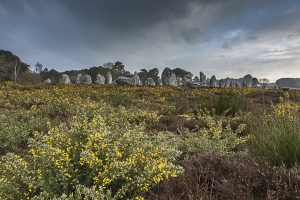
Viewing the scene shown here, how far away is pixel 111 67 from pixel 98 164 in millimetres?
73861

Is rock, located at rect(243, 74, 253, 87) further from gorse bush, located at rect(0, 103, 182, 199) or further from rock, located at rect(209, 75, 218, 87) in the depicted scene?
gorse bush, located at rect(0, 103, 182, 199)

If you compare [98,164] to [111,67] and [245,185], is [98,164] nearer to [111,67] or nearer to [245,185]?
[245,185]

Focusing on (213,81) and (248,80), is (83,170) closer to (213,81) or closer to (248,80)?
(213,81)

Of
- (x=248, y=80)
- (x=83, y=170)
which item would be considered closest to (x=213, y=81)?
(x=248, y=80)

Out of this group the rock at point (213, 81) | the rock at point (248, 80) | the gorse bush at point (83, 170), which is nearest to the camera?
the gorse bush at point (83, 170)

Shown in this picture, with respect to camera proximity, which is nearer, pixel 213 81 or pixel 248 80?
pixel 213 81

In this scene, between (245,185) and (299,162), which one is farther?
(299,162)

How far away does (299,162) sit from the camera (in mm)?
Answer: 2566

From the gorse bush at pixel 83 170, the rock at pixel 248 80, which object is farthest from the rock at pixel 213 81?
the gorse bush at pixel 83 170

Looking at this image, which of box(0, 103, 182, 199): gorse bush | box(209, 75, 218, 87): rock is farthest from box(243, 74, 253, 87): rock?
box(0, 103, 182, 199): gorse bush

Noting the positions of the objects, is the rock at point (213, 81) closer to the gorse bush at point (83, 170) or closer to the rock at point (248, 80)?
the rock at point (248, 80)

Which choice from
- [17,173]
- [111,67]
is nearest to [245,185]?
[17,173]

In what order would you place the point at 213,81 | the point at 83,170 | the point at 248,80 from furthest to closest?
the point at 248,80 < the point at 213,81 < the point at 83,170

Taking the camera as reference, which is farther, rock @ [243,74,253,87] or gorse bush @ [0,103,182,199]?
rock @ [243,74,253,87]
